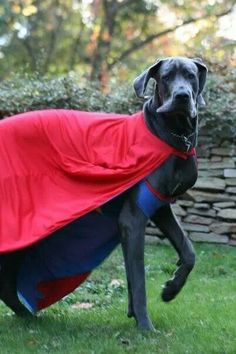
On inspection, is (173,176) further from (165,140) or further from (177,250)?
(177,250)

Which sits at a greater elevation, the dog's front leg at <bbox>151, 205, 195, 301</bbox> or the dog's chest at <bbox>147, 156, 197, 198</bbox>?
the dog's chest at <bbox>147, 156, 197, 198</bbox>

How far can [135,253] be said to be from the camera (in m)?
5.03

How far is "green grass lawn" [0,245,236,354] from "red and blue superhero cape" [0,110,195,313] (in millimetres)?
525

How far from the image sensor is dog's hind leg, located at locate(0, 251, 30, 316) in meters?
5.71

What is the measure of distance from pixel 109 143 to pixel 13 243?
103 cm

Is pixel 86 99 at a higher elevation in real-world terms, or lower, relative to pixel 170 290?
lower

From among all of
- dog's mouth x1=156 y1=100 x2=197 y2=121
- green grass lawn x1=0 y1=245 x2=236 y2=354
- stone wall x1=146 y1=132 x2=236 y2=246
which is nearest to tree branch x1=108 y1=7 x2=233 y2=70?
stone wall x1=146 y1=132 x2=236 y2=246

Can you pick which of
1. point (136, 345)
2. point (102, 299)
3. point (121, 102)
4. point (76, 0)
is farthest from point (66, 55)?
point (136, 345)

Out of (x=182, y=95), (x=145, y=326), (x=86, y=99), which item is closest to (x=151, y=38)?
(x=86, y=99)

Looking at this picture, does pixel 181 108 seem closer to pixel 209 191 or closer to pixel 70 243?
pixel 70 243

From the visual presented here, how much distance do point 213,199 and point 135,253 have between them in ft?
16.8

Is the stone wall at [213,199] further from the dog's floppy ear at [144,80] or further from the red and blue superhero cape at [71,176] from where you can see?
the dog's floppy ear at [144,80]

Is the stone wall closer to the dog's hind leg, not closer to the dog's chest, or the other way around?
the dog's hind leg

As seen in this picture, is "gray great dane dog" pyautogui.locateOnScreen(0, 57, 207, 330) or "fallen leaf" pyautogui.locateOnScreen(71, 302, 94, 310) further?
"fallen leaf" pyautogui.locateOnScreen(71, 302, 94, 310)
